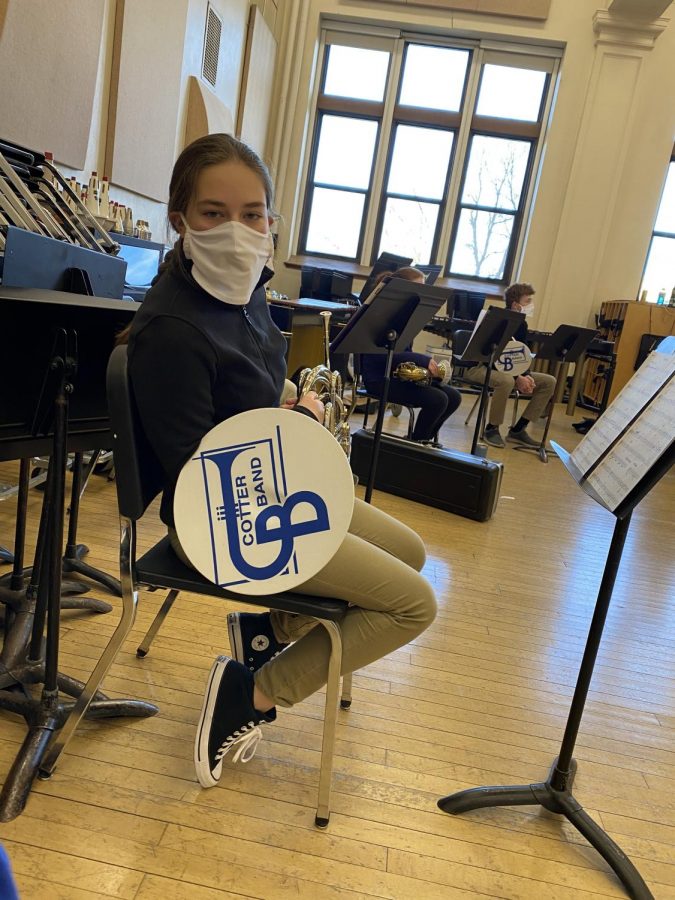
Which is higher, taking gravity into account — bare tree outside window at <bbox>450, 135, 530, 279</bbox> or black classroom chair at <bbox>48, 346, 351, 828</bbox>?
bare tree outside window at <bbox>450, 135, 530, 279</bbox>

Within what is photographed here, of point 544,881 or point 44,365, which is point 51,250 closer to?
point 44,365

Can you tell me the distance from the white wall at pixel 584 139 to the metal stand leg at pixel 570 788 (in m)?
7.78

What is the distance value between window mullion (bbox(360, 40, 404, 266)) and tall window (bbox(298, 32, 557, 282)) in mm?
13

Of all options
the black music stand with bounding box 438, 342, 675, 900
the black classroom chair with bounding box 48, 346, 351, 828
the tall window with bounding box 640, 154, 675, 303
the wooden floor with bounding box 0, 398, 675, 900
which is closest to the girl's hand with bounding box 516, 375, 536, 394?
the wooden floor with bounding box 0, 398, 675, 900

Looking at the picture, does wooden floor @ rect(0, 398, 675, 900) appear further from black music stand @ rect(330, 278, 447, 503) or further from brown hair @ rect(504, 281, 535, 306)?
brown hair @ rect(504, 281, 535, 306)

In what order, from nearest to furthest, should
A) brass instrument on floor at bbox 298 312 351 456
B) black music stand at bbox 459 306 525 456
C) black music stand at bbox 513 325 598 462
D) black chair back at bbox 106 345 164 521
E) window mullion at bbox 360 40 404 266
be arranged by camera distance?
1. black chair back at bbox 106 345 164 521
2. brass instrument on floor at bbox 298 312 351 456
3. black music stand at bbox 459 306 525 456
4. black music stand at bbox 513 325 598 462
5. window mullion at bbox 360 40 404 266

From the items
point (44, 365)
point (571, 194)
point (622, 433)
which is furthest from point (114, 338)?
point (571, 194)

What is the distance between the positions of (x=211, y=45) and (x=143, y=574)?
6.20 m

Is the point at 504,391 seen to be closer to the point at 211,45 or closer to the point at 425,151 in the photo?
the point at 211,45

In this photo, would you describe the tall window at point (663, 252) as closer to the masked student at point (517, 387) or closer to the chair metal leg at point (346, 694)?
the masked student at point (517, 387)

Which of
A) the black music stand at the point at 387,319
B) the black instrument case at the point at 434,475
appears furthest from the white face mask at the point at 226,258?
the black instrument case at the point at 434,475

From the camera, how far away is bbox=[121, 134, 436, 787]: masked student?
4.06 ft

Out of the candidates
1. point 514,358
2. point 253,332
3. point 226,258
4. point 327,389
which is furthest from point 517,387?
point 226,258

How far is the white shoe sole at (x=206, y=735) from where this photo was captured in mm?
1422
